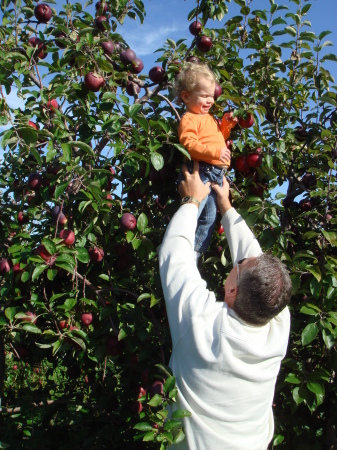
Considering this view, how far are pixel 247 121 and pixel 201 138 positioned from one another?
320mm

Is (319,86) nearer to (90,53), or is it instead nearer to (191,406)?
(90,53)

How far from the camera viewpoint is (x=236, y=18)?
301 cm

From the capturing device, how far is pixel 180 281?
1.55 meters

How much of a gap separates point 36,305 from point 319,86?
1921 millimetres

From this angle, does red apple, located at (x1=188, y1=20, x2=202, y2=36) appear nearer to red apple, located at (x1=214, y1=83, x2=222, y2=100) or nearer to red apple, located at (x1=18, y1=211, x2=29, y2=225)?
red apple, located at (x1=214, y1=83, x2=222, y2=100)

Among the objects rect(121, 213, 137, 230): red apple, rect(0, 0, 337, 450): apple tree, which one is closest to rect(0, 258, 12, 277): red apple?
rect(0, 0, 337, 450): apple tree

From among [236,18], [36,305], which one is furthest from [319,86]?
[36,305]

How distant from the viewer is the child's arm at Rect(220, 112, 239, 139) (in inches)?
86.7

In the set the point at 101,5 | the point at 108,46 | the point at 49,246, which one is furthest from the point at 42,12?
the point at 49,246

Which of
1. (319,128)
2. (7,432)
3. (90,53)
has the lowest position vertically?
(7,432)

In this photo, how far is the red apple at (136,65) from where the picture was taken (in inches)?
91.6

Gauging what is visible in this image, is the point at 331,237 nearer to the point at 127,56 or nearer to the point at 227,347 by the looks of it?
the point at 227,347

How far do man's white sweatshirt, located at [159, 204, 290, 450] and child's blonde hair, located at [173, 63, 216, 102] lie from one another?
809mm

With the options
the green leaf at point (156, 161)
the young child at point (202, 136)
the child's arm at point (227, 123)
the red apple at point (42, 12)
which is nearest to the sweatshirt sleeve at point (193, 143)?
the young child at point (202, 136)
